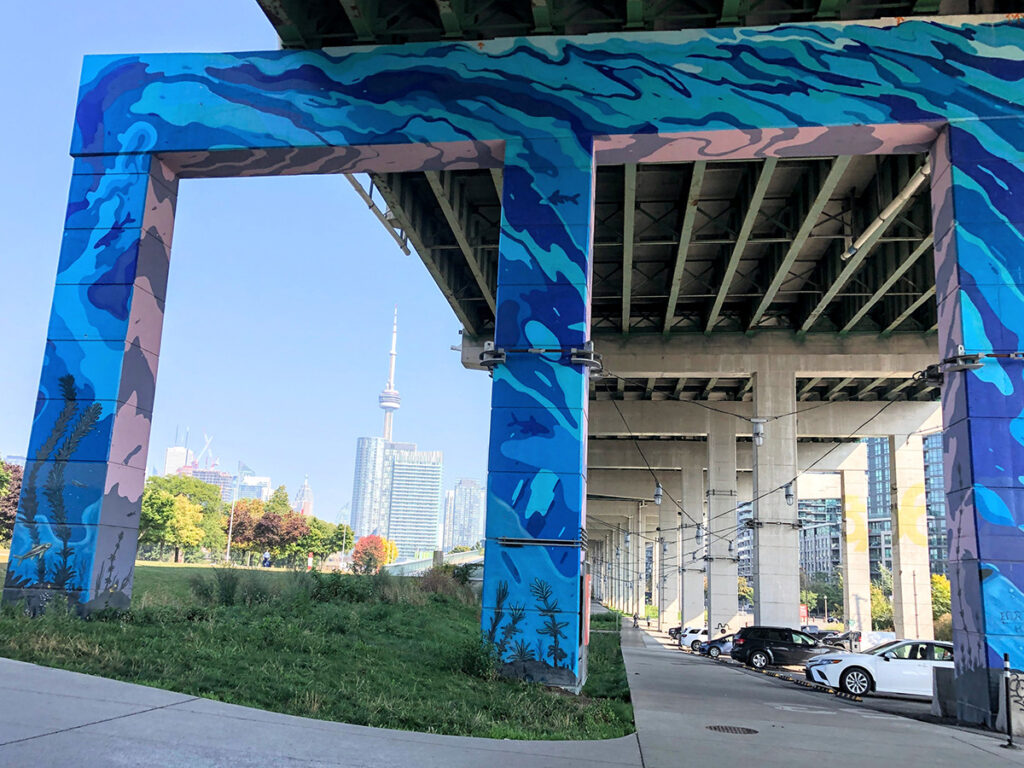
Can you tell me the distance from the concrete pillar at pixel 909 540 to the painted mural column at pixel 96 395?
3960cm

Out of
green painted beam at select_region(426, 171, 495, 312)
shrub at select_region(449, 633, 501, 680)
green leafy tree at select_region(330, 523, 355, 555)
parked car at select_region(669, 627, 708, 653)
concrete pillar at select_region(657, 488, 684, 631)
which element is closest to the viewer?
shrub at select_region(449, 633, 501, 680)

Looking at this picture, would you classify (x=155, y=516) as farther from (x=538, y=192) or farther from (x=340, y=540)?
(x=538, y=192)

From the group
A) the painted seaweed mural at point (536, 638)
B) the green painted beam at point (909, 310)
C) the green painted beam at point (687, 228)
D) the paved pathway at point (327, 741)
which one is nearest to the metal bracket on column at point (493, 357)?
the painted seaweed mural at point (536, 638)

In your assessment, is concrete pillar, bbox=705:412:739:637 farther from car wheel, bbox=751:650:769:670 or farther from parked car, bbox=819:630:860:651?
car wheel, bbox=751:650:769:670

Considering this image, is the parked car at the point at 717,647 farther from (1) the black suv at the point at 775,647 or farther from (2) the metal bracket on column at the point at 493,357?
(2) the metal bracket on column at the point at 493,357

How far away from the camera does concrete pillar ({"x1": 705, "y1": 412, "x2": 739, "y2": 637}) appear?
1640 inches

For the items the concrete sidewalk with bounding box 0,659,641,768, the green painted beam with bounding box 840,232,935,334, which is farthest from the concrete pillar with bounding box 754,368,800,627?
the concrete sidewalk with bounding box 0,659,641,768

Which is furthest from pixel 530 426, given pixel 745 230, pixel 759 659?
pixel 759 659

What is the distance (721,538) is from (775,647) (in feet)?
46.1

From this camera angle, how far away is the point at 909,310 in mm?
31781

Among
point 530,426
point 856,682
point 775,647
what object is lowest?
point 775,647

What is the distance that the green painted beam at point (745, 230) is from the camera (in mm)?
21422

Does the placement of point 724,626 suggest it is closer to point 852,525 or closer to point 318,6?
point 852,525

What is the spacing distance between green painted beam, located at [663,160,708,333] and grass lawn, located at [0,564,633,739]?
41.5 feet
